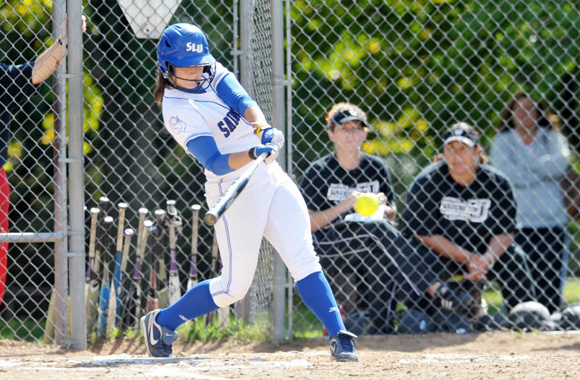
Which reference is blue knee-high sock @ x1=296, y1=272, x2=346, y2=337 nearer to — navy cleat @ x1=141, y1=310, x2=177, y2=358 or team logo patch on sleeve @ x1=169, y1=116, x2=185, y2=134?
navy cleat @ x1=141, y1=310, x2=177, y2=358

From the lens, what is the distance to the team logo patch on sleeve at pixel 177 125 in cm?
429

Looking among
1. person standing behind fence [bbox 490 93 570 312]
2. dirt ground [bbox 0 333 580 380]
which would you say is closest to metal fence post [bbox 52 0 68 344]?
dirt ground [bbox 0 333 580 380]

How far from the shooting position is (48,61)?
17.2 ft

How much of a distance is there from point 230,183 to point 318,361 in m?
0.98

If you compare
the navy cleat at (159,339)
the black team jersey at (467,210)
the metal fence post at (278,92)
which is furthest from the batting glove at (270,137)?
the black team jersey at (467,210)

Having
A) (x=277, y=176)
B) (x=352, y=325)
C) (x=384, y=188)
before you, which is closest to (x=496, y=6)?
(x=384, y=188)

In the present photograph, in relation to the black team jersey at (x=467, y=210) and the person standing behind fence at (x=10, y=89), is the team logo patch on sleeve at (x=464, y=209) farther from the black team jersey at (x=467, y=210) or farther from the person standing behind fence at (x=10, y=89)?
the person standing behind fence at (x=10, y=89)

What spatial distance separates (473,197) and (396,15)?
1.82 metres

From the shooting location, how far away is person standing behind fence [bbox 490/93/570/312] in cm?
656

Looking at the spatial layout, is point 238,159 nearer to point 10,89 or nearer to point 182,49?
point 182,49

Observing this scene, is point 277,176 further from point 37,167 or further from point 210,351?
point 37,167

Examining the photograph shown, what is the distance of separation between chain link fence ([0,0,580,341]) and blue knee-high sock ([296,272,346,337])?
4.25 ft

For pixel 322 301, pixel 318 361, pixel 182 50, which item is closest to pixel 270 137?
pixel 182 50

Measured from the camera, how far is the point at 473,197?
627 cm
